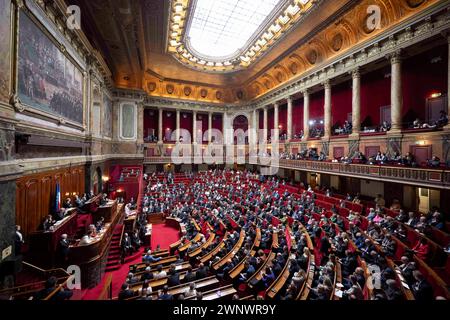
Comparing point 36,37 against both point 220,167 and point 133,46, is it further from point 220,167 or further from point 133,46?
point 220,167

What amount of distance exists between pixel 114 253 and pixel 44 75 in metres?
6.51

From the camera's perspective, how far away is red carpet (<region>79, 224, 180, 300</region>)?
5992 mm

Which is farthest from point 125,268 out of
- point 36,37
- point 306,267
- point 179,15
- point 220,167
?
point 220,167

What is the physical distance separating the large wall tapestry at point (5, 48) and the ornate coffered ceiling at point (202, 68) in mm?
4686

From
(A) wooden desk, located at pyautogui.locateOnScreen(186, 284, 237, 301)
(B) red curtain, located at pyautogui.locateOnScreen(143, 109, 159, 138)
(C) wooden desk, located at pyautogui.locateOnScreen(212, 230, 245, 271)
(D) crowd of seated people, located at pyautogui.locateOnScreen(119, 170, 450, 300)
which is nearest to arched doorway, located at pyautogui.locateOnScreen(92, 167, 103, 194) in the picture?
(D) crowd of seated people, located at pyautogui.locateOnScreen(119, 170, 450, 300)

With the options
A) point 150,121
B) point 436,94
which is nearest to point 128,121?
point 150,121

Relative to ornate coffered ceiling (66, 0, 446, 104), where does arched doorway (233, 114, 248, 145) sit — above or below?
below

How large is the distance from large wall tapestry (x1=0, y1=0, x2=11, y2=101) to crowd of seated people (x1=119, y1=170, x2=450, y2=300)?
5.18m

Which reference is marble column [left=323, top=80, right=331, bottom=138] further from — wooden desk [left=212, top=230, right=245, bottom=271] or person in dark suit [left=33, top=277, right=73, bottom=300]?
person in dark suit [left=33, top=277, right=73, bottom=300]

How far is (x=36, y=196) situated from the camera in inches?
247

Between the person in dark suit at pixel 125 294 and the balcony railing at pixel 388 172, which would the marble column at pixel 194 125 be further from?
the person in dark suit at pixel 125 294

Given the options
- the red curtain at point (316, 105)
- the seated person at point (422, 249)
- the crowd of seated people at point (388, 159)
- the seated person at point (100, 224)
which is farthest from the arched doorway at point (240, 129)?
the seated person at point (422, 249)

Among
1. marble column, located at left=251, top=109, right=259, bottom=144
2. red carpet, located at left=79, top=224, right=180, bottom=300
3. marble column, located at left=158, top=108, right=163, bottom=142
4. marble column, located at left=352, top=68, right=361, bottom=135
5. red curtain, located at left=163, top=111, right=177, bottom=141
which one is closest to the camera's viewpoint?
red carpet, located at left=79, top=224, right=180, bottom=300

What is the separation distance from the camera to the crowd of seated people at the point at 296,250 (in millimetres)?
4703
